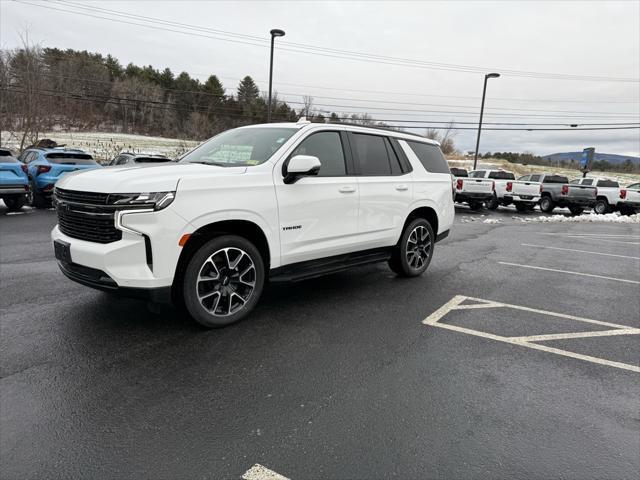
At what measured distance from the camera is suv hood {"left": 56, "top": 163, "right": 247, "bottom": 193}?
131 inches

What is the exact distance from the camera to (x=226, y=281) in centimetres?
390

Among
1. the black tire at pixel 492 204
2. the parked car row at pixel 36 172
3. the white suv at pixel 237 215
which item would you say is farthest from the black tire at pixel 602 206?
the parked car row at pixel 36 172

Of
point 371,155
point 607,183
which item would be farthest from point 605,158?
point 371,155

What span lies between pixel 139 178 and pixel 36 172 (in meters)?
10.9

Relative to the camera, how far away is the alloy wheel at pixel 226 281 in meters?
3.78

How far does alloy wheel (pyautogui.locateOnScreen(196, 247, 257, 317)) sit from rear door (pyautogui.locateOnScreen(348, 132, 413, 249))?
1598 millimetres

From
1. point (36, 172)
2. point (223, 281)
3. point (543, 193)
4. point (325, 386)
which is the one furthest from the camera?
point (543, 193)

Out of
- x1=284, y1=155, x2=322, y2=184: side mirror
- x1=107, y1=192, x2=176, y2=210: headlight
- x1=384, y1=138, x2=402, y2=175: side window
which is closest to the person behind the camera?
x1=107, y1=192, x2=176, y2=210: headlight

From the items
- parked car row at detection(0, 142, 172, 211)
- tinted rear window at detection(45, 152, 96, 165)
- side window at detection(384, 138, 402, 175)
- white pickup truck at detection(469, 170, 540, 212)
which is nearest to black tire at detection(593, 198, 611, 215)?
white pickup truck at detection(469, 170, 540, 212)

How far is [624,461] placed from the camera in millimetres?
2355

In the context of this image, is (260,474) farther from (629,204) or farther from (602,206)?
(629,204)

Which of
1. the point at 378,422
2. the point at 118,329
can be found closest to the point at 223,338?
the point at 118,329

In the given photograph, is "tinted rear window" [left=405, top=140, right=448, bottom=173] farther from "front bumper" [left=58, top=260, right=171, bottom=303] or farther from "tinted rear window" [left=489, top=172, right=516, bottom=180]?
"tinted rear window" [left=489, top=172, right=516, bottom=180]

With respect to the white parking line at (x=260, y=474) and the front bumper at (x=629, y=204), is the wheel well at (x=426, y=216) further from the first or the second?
the front bumper at (x=629, y=204)
